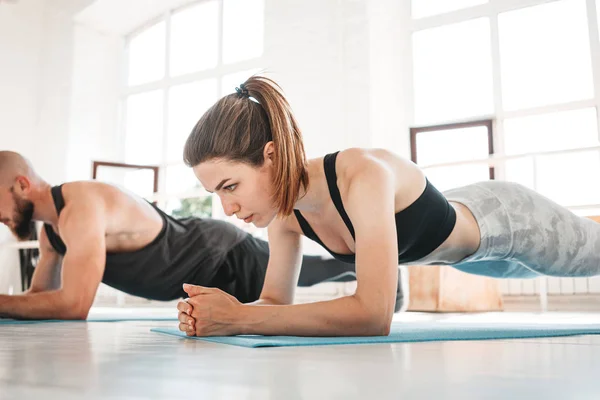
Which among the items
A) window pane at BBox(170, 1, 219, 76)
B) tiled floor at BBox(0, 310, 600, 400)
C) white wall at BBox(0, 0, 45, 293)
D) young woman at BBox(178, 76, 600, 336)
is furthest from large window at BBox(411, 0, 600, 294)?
white wall at BBox(0, 0, 45, 293)

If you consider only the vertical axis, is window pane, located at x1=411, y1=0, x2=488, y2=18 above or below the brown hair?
above

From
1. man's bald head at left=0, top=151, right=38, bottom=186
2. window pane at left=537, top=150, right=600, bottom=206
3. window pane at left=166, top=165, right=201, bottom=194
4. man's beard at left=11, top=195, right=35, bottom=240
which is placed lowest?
man's beard at left=11, top=195, right=35, bottom=240

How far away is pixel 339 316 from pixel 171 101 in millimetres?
4817

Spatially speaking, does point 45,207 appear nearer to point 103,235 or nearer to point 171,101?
point 103,235

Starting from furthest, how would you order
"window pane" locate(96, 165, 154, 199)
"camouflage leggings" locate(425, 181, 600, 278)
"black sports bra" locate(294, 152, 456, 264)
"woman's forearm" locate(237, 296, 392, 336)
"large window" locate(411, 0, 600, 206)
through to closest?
"window pane" locate(96, 165, 154, 199) < "large window" locate(411, 0, 600, 206) < "camouflage leggings" locate(425, 181, 600, 278) < "black sports bra" locate(294, 152, 456, 264) < "woman's forearm" locate(237, 296, 392, 336)

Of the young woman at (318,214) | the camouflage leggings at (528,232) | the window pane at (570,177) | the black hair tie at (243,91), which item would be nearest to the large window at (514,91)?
the window pane at (570,177)

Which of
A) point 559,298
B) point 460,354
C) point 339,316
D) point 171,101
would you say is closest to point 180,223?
point 339,316

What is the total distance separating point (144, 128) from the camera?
5.78 metres

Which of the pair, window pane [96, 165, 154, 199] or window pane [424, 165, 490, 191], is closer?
window pane [424, 165, 490, 191]

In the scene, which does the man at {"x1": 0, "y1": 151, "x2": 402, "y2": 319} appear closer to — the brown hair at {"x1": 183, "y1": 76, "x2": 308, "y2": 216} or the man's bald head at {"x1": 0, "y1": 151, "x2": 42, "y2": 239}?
the man's bald head at {"x1": 0, "y1": 151, "x2": 42, "y2": 239}

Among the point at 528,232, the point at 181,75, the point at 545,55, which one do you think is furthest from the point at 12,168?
the point at 181,75

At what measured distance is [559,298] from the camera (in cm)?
378

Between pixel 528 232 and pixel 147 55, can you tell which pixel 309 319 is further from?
pixel 147 55

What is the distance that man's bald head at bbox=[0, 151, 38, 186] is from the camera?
176cm
